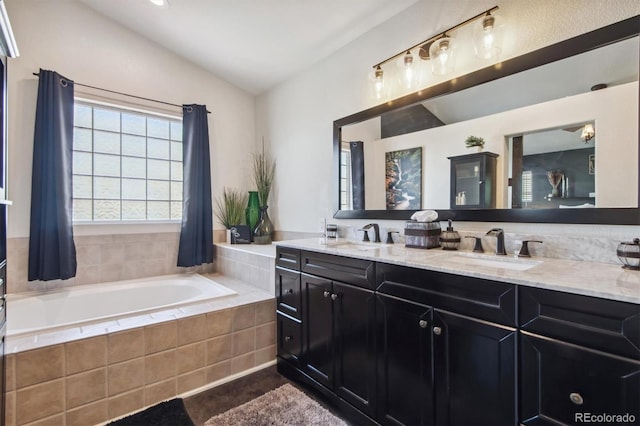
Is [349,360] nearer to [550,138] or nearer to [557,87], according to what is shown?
[550,138]

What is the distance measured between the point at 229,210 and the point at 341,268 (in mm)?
2169

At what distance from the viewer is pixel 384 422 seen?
1.45 meters

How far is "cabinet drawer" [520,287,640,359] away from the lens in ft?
2.66

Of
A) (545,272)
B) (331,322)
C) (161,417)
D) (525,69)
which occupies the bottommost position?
(161,417)

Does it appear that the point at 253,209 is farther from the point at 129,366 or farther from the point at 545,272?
the point at 545,272

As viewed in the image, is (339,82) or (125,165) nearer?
(339,82)

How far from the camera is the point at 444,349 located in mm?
1217

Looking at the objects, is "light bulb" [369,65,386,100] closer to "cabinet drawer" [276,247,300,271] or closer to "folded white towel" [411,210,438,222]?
"folded white towel" [411,210,438,222]

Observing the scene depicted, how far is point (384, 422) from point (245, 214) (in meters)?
2.63

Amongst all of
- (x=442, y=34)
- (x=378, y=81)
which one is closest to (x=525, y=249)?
(x=442, y=34)

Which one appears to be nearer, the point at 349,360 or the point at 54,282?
the point at 349,360

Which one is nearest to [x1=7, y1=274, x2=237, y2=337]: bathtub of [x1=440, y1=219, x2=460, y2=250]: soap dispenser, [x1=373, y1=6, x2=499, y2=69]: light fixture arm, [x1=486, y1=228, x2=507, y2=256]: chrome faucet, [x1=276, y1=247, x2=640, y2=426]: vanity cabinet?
[x1=276, y1=247, x2=640, y2=426]: vanity cabinet

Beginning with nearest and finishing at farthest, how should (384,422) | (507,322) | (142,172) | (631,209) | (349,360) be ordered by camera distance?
(507,322)
(631,209)
(384,422)
(349,360)
(142,172)

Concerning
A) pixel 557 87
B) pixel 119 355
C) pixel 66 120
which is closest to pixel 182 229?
pixel 66 120
